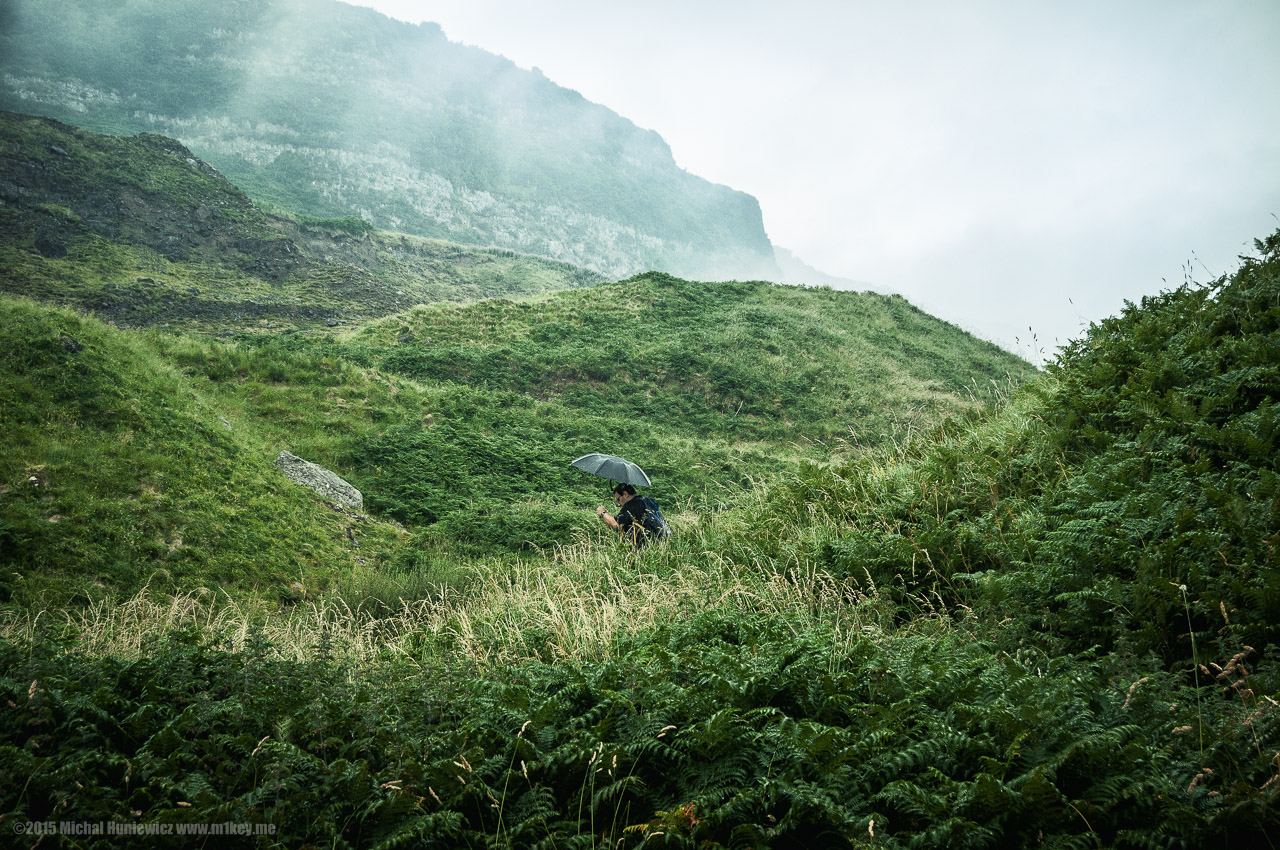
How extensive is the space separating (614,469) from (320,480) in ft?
23.6

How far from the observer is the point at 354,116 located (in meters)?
95.7

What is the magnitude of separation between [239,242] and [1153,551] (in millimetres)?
46228

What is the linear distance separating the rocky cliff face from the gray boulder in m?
69.3

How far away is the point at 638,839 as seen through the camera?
2213 mm

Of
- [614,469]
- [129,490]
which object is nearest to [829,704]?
[614,469]

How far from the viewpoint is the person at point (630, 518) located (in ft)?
26.6

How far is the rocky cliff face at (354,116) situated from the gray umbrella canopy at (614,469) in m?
75.1

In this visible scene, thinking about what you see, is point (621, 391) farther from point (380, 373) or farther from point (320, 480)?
point (320, 480)

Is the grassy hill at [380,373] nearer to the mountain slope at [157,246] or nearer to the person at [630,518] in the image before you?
the mountain slope at [157,246]

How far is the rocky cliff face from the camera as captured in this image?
77.3m

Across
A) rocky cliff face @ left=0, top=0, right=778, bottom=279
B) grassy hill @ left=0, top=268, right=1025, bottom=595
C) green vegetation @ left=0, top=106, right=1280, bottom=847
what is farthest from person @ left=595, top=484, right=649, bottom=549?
rocky cliff face @ left=0, top=0, right=778, bottom=279

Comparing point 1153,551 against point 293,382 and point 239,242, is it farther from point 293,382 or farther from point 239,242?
point 239,242

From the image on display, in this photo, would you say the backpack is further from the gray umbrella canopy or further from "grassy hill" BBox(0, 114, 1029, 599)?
"grassy hill" BBox(0, 114, 1029, 599)

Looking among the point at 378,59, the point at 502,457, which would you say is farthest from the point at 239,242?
the point at 378,59
